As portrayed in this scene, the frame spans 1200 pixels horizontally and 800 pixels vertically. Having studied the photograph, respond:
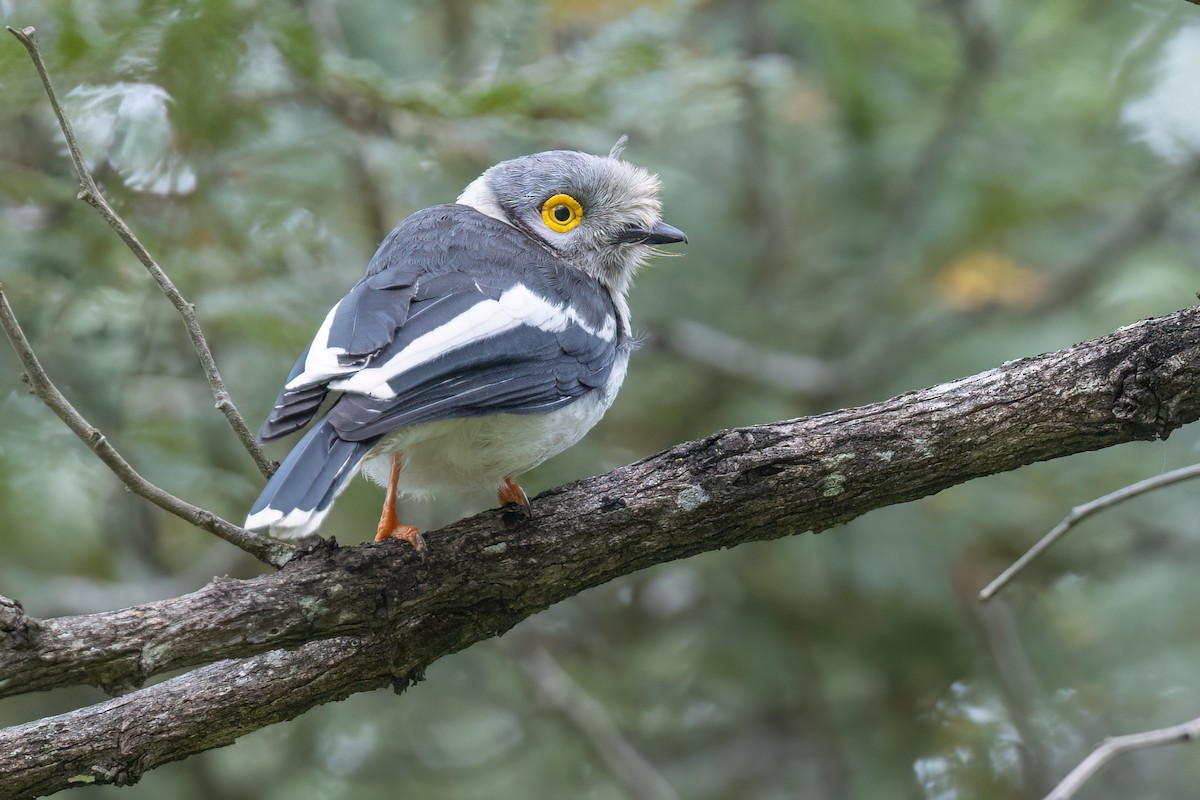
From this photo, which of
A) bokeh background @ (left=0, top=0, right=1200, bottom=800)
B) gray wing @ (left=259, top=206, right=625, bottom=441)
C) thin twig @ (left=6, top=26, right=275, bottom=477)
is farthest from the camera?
bokeh background @ (left=0, top=0, right=1200, bottom=800)

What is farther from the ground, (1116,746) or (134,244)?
(134,244)

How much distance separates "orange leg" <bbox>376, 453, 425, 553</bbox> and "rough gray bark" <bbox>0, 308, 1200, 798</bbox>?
0.15 feet

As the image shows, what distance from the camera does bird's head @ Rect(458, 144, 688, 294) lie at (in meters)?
4.40

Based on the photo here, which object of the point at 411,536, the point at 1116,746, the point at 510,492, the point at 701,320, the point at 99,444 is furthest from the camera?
the point at 701,320

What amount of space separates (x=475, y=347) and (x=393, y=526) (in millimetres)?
596

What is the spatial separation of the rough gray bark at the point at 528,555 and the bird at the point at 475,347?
6.5 inches

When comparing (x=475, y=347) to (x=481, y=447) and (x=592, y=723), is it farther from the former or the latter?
(x=592, y=723)

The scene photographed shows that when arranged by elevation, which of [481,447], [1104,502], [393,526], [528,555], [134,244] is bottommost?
[1104,502]

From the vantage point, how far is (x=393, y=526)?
3.45m

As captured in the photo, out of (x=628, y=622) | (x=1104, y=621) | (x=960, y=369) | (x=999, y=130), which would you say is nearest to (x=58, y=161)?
(x=628, y=622)

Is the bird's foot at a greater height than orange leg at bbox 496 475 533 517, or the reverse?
orange leg at bbox 496 475 533 517

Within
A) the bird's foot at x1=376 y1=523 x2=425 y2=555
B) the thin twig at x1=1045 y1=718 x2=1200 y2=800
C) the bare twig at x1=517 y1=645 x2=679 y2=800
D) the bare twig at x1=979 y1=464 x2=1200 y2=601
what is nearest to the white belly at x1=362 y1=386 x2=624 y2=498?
the bird's foot at x1=376 y1=523 x2=425 y2=555

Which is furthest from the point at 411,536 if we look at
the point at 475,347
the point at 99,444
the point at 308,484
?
the point at 99,444

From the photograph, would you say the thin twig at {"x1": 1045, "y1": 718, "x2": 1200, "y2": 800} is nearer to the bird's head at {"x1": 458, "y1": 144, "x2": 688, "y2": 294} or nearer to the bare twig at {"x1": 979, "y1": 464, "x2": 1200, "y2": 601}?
the bare twig at {"x1": 979, "y1": 464, "x2": 1200, "y2": 601}
